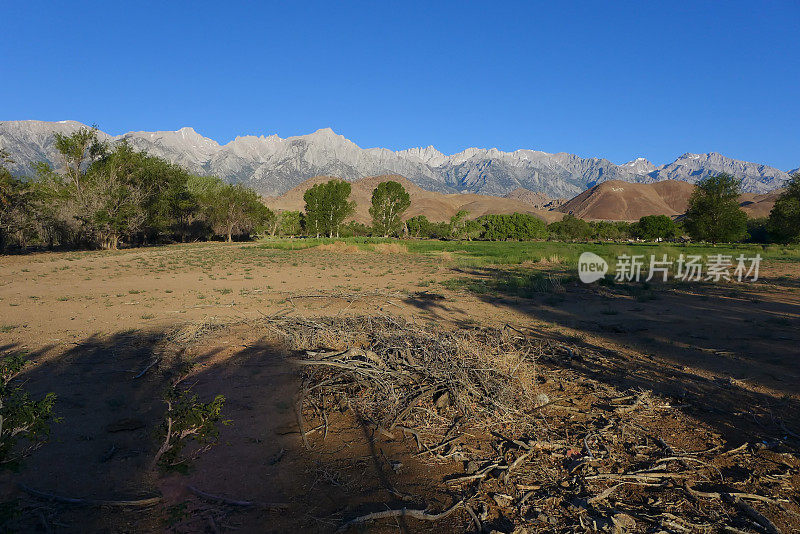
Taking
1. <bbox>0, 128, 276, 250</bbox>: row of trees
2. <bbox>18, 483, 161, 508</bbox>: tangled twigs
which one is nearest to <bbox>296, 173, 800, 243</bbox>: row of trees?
<bbox>0, 128, 276, 250</bbox>: row of trees

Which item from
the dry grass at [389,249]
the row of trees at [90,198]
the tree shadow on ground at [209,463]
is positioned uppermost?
the row of trees at [90,198]

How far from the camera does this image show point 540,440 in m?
3.95

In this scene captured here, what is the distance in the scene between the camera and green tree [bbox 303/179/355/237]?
249 feet

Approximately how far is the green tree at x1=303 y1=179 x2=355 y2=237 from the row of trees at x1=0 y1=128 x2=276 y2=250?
2593 cm

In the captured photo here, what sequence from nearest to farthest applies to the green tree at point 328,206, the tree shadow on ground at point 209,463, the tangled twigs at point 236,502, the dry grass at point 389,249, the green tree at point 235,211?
the tree shadow on ground at point 209,463 < the tangled twigs at point 236,502 < the dry grass at point 389,249 < the green tree at point 235,211 < the green tree at point 328,206

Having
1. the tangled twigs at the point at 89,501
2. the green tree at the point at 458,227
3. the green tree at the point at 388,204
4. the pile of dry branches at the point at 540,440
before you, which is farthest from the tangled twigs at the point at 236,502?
the green tree at the point at 458,227

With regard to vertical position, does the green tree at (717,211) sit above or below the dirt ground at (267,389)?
above

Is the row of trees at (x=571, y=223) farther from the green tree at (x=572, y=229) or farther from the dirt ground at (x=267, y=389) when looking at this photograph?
the dirt ground at (x=267, y=389)

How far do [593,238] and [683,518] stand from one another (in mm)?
116548

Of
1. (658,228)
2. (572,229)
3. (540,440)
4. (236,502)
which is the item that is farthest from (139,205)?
(658,228)

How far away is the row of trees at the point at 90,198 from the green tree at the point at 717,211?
61595 mm

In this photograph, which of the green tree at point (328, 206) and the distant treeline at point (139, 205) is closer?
the distant treeline at point (139, 205)

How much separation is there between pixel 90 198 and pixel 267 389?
41.9 metres

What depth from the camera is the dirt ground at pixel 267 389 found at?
118 inches
